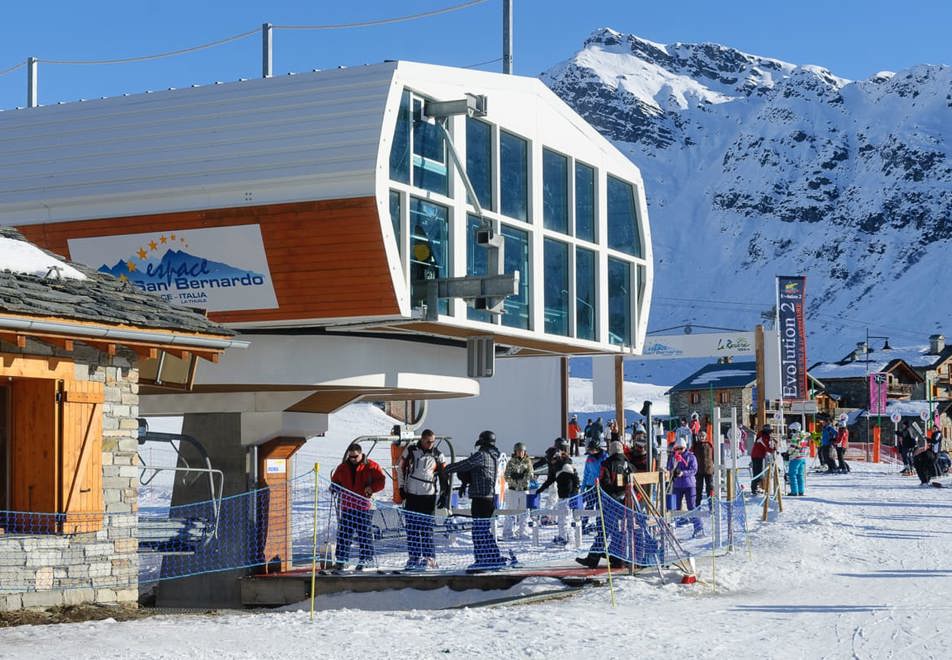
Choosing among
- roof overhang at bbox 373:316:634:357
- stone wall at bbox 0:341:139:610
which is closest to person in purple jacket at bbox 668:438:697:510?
roof overhang at bbox 373:316:634:357

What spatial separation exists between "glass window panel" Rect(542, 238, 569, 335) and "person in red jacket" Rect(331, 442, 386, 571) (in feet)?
14.5

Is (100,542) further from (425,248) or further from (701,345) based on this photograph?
(701,345)

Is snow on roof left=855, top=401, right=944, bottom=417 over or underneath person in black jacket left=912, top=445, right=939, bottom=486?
over

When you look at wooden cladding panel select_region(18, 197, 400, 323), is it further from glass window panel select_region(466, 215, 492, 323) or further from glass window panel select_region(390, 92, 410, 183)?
glass window panel select_region(466, 215, 492, 323)

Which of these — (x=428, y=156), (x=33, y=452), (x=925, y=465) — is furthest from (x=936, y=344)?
(x=33, y=452)

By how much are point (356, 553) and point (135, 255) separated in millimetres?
4952

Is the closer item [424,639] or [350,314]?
[424,639]

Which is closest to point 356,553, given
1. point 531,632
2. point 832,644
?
point 531,632

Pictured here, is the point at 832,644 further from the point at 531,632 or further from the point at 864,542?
the point at 864,542

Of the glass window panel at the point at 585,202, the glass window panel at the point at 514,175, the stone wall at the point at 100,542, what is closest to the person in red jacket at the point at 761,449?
the glass window panel at the point at 585,202

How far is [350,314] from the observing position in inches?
715

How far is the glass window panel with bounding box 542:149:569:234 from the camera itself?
21.1 metres

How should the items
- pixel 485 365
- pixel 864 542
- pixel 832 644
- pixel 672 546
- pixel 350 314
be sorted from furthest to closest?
pixel 485 365
pixel 864 542
pixel 350 314
pixel 672 546
pixel 832 644

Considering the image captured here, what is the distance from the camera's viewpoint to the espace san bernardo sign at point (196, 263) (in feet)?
60.7
